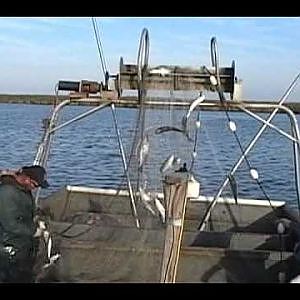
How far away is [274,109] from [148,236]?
5.67 feet

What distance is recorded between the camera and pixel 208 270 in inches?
135

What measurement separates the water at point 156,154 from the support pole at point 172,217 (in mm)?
1499

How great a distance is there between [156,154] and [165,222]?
5.10ft

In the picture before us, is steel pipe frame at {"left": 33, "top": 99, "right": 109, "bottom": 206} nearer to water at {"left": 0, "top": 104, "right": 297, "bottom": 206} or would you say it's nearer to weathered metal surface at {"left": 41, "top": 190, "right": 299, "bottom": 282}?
water at {"left": 0, "top": 104, "right": 297, "bottom": 206}

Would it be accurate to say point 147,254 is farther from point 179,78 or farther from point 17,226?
point 179,78

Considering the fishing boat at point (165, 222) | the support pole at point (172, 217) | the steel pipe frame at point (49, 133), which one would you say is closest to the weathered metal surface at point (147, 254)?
the fishing boat at point (165, 222)

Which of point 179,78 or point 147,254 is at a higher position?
point 179,78

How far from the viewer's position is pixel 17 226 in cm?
333

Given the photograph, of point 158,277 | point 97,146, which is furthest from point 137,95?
point 97,146

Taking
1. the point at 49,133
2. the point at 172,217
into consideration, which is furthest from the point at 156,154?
the point at 172,217

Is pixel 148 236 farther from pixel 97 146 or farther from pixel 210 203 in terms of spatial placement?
pixel 97 146

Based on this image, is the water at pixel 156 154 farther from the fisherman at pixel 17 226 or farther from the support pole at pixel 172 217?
the support pole at pixel 172 217

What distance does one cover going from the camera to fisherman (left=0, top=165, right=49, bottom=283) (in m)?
3.11

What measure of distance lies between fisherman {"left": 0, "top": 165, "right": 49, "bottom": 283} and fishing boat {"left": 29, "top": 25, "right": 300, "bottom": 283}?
0.13m
